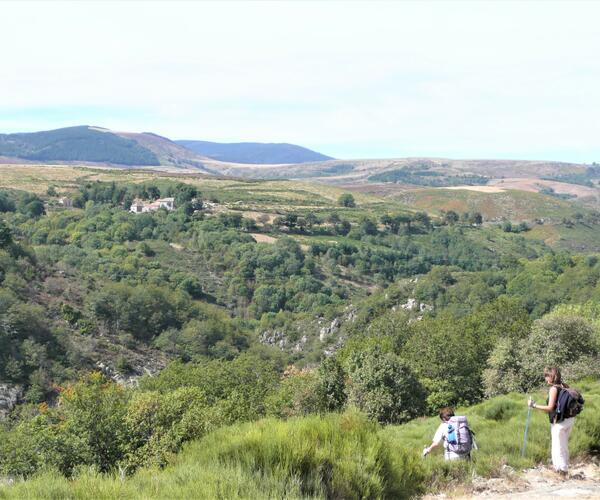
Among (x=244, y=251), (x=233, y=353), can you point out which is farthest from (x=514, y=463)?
(x=244, y=251)

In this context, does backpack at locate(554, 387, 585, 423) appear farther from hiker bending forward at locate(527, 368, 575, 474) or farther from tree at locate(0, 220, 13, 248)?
tree at locate(0, 220, 13, 248)

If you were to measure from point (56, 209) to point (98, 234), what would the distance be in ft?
64.5

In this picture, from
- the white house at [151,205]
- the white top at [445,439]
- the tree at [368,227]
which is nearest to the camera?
the white top at [445,439]

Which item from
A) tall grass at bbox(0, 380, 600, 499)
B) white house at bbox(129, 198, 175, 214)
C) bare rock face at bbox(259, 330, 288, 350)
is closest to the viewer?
tall grass at bbox(0, 380, 600, 499)

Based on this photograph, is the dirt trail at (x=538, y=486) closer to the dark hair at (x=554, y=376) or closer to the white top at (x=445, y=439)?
the white top at (x=445, y=439)

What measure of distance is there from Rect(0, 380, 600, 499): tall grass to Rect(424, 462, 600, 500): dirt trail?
266 mm

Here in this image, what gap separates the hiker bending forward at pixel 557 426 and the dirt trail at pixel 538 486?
0.22 meters

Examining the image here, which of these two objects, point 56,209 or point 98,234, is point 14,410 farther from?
point 56,209

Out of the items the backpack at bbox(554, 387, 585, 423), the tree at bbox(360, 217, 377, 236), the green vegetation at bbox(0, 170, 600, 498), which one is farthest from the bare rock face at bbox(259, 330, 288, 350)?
the backpack at bbox(554, 387, 585, 423)

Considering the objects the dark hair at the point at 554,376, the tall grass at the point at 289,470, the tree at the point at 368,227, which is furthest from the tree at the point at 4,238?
the tree at the point at 368,227

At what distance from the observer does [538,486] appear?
8695mm

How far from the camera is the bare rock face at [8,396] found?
1474 inches

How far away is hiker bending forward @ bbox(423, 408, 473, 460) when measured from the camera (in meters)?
9.32

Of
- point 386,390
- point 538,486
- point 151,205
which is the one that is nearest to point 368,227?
point 151,205
